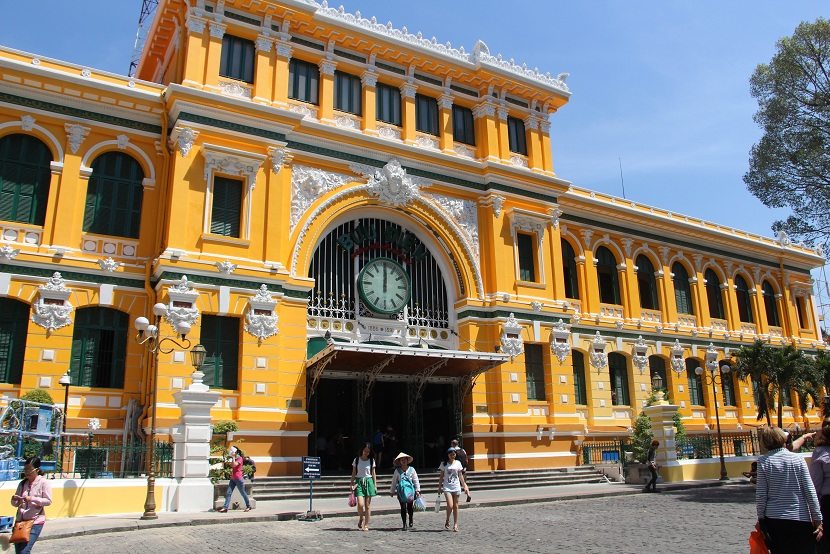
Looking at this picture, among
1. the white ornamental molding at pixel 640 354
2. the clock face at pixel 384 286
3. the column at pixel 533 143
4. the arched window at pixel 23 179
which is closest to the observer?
the arched window at pixel 23 179

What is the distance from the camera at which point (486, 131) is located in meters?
28.3

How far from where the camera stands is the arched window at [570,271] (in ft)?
104

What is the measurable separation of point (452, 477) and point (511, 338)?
40.9ft

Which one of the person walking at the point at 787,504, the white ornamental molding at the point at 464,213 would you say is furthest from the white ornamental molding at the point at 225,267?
the person walking at the point at 787,504

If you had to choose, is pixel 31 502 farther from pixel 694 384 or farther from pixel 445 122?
pixel 694 384

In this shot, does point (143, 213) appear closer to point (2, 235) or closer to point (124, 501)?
point (2, 235)


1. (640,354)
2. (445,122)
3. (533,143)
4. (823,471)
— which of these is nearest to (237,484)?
(823,471)

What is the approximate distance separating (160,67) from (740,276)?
31.6 m

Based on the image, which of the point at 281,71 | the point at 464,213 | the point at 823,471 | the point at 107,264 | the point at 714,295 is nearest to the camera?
the point at 823,471

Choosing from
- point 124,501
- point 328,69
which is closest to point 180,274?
point 124,501

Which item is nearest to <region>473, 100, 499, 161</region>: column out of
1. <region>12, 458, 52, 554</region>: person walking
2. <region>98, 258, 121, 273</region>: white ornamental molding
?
<region>98, 258, 121, 273</region>: white ornamental molding

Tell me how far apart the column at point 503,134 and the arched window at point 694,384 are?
1485cm

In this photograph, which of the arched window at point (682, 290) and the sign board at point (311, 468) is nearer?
the sign board at point (311, 468)

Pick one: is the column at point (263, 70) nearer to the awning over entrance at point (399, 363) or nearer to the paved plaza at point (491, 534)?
the awning over entrance at point (399, 363)
